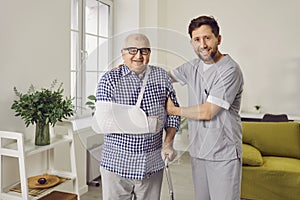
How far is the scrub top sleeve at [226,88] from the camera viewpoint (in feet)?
4.06

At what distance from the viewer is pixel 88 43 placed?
8.80ft

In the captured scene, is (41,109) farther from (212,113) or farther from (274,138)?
(274,138)

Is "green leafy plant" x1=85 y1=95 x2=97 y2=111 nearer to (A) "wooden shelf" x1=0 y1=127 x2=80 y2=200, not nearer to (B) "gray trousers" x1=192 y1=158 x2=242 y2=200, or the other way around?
(B) "gray trousers" x1=192 y1=158 x2=242 y2=200

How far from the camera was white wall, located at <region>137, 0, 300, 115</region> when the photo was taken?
3.90m

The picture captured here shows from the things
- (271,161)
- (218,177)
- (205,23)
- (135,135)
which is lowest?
(271,161)

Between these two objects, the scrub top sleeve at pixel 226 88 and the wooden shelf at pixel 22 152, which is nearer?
the scrub top sleeve at pixel 226 88

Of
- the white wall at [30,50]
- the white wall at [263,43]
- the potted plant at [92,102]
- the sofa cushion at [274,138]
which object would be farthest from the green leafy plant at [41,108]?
the white wall at [263,43]

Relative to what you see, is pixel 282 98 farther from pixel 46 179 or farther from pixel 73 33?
pixel 46 179

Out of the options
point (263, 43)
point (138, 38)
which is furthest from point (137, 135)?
point (263, 43)

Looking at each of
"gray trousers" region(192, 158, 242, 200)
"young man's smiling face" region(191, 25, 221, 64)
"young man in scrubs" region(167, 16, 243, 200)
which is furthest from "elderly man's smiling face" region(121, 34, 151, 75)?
"gray trousers" region(192, 158, 242, 200)

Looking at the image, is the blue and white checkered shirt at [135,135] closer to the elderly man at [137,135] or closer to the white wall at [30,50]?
the elderly man at [137,135]

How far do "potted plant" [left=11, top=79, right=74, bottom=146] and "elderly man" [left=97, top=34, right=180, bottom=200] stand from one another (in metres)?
0.76

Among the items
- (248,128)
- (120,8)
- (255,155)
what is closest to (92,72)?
(255,155)

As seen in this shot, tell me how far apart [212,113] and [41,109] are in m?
1.04
